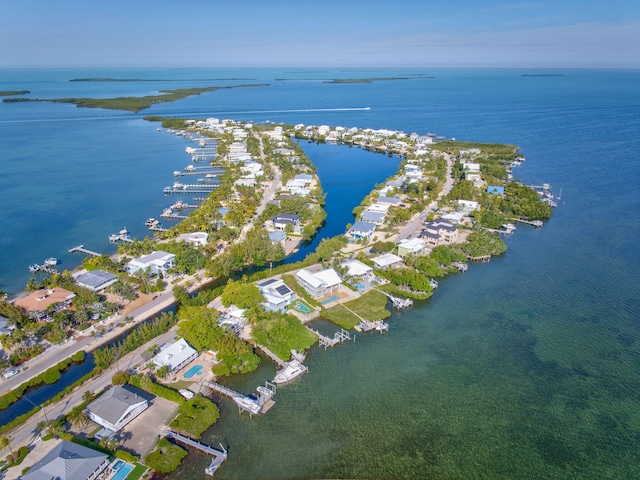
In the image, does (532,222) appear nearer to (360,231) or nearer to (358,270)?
(360,231)

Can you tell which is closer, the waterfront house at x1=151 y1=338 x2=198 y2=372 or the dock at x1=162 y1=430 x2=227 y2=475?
the dock at x1=162 y1=430 x2=227 y2=475

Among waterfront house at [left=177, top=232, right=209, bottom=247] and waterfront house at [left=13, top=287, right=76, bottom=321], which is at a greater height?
waterfront house at [left=177, top=232, right=209, bottom=247]

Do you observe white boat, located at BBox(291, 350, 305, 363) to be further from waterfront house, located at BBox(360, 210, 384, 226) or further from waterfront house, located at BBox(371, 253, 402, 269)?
waterfront house, located at BBox(360, 210, 384, 226)

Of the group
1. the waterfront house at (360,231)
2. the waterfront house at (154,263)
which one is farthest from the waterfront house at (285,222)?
the waterfront house at (154,263)

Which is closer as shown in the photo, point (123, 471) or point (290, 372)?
point (123, 471)

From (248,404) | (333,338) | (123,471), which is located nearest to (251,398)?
(248,404)

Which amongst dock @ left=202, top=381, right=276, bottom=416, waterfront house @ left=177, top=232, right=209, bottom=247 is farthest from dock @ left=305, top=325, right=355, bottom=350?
waterfront house @ left=177, top=232, right=209, bottom=247

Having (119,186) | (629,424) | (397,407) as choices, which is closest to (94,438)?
(397,407)
